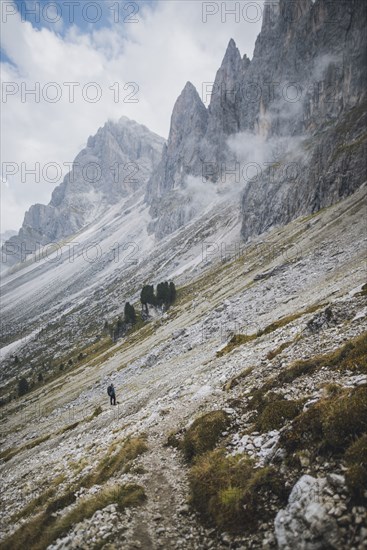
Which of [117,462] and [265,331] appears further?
[265,331]

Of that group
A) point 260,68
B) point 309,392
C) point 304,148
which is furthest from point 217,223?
point 309,392

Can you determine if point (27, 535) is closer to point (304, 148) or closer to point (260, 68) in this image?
point (304, 148)

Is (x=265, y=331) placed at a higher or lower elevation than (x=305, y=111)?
lower

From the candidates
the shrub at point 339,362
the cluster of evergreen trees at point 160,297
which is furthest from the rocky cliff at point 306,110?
the shrub at point 339,362

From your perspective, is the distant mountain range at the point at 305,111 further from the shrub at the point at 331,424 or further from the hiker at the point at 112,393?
the shrub at the point at 331,424

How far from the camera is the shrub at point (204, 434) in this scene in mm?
12734

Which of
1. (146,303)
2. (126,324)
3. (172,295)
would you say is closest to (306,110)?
(172,295)

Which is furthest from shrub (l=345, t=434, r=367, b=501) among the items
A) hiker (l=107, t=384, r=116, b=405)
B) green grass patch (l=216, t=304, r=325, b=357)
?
hiker (l=107, t=384, r=116, b=405)

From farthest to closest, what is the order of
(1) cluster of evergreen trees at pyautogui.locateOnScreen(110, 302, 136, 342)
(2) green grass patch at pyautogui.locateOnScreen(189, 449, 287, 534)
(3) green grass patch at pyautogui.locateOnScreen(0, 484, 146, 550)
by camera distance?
1. (1) cluster of evergreen trees at pyautogui.locateOnScreen(110, 302, 136, 342)
2. (3) green grass patch at pyautogui.locateOnScreen(0, 484, 146, 550)
3. (2) green grass patch at pyautogui.locateOnScreen(189, 449, 287, 534)

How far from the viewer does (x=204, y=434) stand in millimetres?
13258

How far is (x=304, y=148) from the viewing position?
13725 cm

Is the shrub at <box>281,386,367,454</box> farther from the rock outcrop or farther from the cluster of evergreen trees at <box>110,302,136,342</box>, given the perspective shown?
the cluster of evergreen trees at <box>110,302,136,342</box>

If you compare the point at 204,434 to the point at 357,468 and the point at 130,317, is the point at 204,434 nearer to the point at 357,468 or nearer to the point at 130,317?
the point at 357,468

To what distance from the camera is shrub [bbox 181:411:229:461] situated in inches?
501
